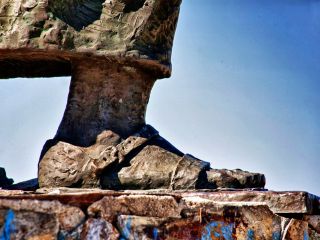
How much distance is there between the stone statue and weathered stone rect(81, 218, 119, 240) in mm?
990

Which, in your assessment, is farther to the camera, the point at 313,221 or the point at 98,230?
the point at 313,221

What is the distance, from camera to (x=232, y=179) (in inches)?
122

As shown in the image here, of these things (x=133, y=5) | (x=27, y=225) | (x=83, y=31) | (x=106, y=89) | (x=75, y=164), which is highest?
(x=133, y=5)

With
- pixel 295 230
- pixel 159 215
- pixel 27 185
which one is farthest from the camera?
pixel 27 185

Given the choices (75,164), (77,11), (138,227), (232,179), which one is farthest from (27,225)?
(77,11)

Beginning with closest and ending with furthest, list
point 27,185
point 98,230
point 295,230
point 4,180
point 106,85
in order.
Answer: point 98,230 < point 295,230 < point 106,85 < point 27,185 < point 4,180

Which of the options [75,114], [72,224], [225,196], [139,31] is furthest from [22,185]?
[72,224]

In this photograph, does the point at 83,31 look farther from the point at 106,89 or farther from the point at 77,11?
the point at 106,89

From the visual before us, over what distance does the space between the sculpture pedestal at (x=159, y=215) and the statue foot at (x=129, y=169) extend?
0.56m

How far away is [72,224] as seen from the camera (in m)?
1.98

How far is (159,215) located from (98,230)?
0.66 ft

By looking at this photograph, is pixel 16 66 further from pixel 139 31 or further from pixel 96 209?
pixel 96 209

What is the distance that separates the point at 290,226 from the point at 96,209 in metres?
0.67

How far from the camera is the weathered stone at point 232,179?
3074mm
